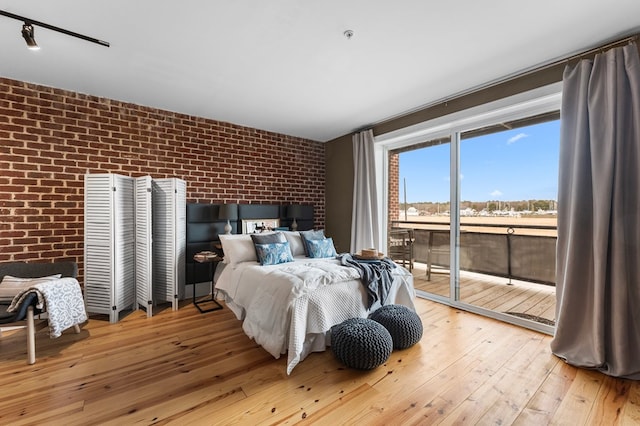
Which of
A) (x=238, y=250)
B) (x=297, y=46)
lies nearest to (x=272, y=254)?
(x=238, y=250)

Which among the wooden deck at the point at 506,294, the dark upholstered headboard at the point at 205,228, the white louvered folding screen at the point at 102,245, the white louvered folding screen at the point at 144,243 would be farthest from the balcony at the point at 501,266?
the white louvered folding screen at the point at 102,245

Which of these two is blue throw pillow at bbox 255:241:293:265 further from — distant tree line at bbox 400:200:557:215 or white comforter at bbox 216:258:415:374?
distant tree line at bbox 400:200:557:215

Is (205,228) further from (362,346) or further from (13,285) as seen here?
(362,346)

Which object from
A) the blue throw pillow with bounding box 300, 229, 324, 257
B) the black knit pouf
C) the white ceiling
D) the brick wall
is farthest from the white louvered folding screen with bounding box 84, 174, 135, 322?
the black knit pouf

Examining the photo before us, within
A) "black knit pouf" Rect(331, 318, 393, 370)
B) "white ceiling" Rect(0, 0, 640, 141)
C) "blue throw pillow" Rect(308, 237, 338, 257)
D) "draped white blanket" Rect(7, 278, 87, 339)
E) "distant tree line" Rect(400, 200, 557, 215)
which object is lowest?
"black knit pouf" Rect(331, 318, 393, 370)

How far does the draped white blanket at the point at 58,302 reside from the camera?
2.27 metres

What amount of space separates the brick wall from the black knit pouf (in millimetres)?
2968

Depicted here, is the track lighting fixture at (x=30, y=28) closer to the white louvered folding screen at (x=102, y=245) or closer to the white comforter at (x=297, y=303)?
the white louvered folding screen at (x=102, y=245)

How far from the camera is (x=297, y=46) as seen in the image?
235 cm

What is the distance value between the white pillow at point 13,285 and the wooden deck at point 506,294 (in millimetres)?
4456

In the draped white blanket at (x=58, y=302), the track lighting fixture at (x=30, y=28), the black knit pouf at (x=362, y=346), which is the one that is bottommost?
the black knit pouf at (x=362, y=346)

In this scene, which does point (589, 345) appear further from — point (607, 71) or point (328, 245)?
point (328, 245)

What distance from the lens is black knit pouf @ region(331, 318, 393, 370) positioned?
2113 mm

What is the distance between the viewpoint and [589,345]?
228cm
